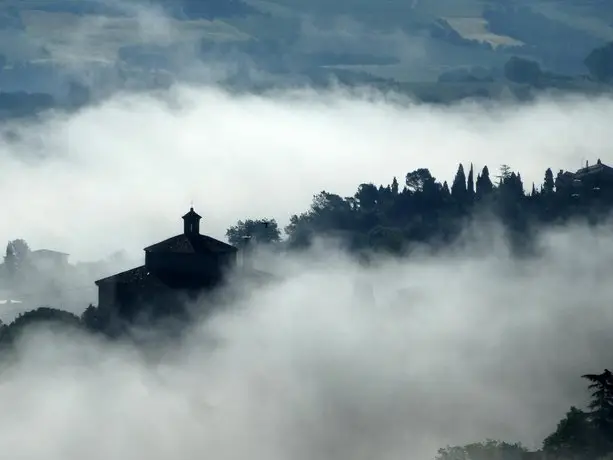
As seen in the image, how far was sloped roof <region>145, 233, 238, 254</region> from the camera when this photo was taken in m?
148

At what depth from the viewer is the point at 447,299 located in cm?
16175

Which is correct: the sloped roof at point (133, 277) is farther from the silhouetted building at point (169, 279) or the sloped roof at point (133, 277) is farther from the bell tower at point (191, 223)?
the bell tower at point (191, 223)

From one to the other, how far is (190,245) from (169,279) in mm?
2773

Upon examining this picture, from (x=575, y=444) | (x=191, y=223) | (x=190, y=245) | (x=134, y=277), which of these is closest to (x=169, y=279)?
(x=134, y=277)

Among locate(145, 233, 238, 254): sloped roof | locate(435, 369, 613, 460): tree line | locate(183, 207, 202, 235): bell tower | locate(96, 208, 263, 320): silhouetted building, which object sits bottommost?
locate(435, 369, 613, 460): tree line

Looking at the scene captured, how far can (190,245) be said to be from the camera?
148 meters

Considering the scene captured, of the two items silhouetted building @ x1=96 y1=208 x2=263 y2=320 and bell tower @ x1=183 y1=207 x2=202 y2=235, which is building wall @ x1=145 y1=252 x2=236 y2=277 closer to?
silhouetted building @ x1=96 y1=208 x2=263 y2=320

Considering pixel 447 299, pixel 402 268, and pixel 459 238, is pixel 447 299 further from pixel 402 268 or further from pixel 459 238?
pixel 459 238

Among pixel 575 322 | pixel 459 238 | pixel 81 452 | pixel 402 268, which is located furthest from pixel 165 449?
pixel 459 238

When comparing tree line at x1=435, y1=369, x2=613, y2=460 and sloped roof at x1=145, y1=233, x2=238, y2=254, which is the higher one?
sloped roof at x1=145, y1=233, x2=238, y2=254

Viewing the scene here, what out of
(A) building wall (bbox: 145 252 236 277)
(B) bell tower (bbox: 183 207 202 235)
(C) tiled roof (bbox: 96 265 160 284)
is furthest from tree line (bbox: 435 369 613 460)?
(B) bell tower (bbox: 183 207 202 235)

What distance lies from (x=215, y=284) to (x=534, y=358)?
22266mm

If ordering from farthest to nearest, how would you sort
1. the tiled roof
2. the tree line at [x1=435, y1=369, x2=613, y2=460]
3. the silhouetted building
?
the tiled roof → the silhouetted building → the tree line at [x1=435, y1=369, x2=613, y2=460]

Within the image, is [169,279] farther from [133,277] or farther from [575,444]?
[575,444]
